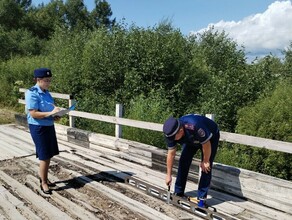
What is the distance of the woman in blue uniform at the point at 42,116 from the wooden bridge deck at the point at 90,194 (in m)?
0.41

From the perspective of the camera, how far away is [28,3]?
2000 inches

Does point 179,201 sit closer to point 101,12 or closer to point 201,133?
point 201,133

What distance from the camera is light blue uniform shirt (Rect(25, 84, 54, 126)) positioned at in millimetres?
4824

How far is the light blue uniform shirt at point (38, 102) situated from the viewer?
15.8 feet

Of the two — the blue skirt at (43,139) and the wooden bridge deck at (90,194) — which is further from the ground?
the blue skirt at (43,139)

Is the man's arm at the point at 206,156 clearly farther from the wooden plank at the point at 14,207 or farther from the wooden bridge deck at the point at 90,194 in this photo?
the wooden plank at the point at 14,207

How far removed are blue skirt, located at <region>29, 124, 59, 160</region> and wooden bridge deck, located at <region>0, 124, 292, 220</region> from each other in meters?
0.57

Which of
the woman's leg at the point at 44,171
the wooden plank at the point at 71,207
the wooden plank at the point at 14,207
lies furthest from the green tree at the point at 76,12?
the wooden plank at the point at 71,207

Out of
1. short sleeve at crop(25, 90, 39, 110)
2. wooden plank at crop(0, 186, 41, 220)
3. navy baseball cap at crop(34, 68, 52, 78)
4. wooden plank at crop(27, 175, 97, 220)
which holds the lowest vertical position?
wooden plank at crop(0, 186, 41, 220)

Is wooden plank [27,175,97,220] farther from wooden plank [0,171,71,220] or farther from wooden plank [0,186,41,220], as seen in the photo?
wooden plank [0,186,41,220]

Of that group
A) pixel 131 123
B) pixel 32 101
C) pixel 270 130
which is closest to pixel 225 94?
pixel 270 130

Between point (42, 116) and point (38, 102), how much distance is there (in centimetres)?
21

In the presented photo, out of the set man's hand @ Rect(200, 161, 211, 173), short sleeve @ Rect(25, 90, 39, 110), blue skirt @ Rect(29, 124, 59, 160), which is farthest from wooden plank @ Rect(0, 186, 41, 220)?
man's hand @ Rect(200, 161, 211, 173)

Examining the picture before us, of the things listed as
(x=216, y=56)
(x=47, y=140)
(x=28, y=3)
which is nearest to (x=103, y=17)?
(x=28, y=3)
